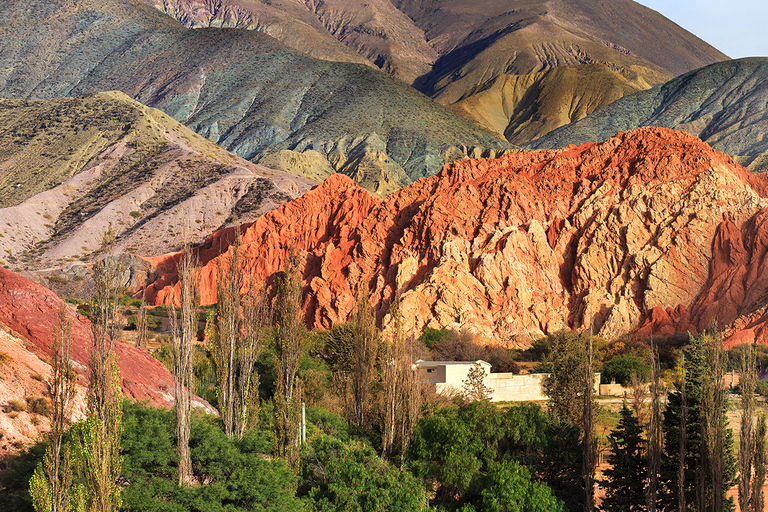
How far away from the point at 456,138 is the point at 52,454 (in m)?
147

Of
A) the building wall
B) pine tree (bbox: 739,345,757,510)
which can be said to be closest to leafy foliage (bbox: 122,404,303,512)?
pine tree (bbox: 739,345,757,510)

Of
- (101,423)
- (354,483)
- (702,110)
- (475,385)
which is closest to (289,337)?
(354,483)

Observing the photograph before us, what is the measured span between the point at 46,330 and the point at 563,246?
1956 inches

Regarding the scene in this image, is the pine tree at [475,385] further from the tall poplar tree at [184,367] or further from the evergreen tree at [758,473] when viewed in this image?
the tall poplar tree at [184,367]

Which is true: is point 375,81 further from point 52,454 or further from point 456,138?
point 52,454

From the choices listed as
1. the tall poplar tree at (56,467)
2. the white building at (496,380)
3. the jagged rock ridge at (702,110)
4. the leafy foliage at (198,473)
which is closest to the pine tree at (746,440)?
the leafy foliage at (198,473)

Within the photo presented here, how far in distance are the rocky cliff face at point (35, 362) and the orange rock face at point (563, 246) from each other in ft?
106

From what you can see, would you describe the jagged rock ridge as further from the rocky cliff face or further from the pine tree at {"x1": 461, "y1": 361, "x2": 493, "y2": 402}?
the rocky cliff face

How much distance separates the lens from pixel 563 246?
65.8 metres

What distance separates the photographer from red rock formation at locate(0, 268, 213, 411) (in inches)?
857

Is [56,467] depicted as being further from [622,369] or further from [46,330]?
[622,369]

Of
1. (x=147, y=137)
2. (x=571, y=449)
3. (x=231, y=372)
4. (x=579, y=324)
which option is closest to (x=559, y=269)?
(x=579, y=324)

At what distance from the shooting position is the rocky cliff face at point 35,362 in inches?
735

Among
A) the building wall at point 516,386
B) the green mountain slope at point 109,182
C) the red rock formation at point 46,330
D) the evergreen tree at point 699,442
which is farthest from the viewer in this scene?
the green mountain slope at point 109,182
